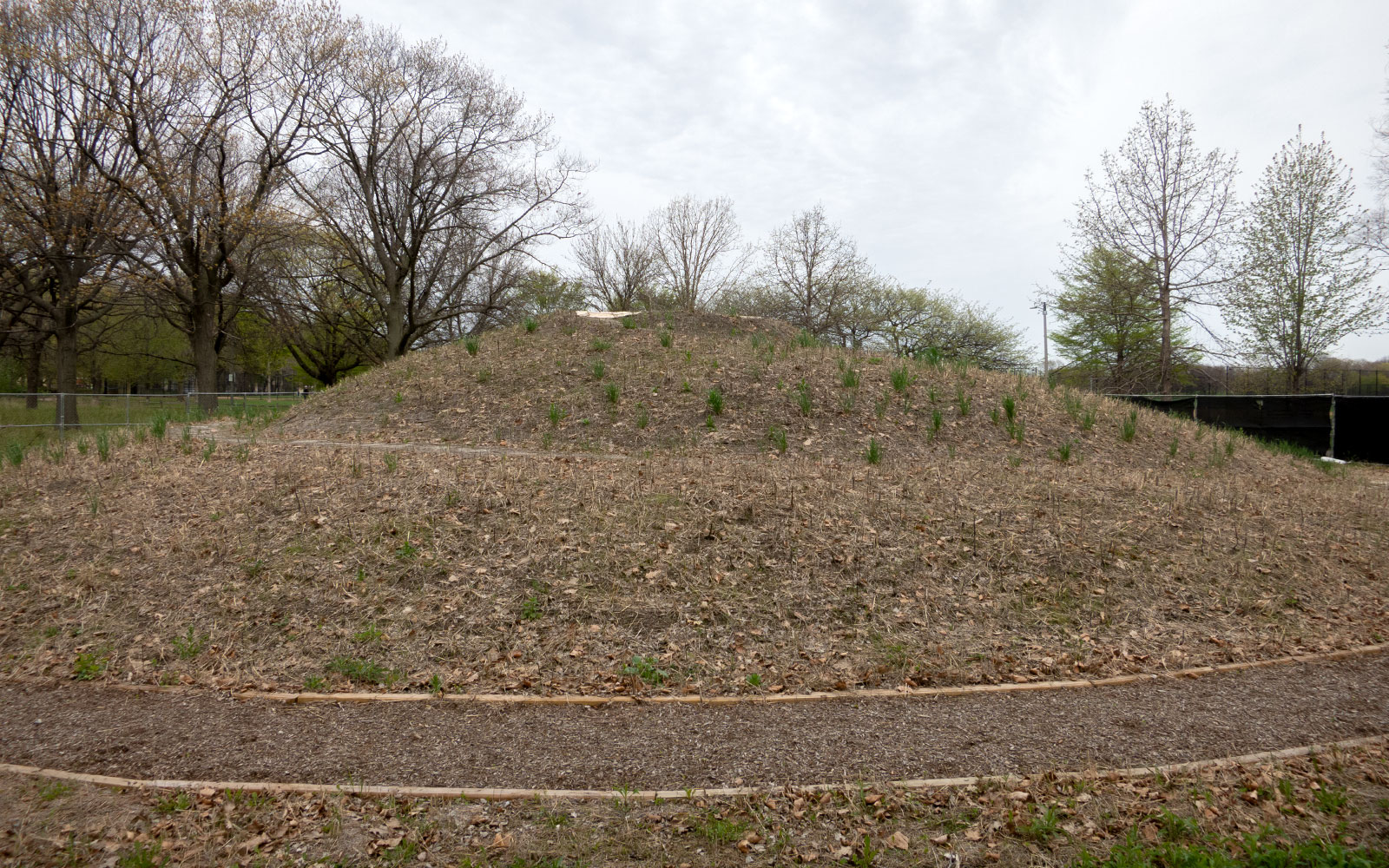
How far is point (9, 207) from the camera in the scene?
17234 mm

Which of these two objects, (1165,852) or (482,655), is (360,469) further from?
(1165,852)

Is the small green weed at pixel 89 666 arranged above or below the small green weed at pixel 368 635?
below

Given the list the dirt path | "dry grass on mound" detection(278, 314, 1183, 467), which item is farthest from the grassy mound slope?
the dirt path

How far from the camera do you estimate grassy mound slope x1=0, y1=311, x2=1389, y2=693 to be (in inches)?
190

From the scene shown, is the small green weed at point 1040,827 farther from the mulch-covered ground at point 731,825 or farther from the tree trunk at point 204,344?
the tree trunk at point 204,344

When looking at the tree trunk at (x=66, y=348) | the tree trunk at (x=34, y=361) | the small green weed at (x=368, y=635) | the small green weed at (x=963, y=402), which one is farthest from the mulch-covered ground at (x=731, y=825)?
the tree trunk at (x=34, y=361)

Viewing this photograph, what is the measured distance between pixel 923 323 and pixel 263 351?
3332cm

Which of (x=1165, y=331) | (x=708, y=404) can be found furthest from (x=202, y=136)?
(x=1165, y=331)

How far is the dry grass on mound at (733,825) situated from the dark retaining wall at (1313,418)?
1508cm

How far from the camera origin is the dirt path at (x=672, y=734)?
347 cm

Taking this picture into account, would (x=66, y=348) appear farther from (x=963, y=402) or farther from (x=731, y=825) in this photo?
(x=731, y=825)

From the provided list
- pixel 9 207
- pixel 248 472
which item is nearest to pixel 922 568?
pixel 248 472

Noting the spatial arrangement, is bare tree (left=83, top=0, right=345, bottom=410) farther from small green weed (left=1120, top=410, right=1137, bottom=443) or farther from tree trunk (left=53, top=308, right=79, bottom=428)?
small green weed (left=1120, top=410, right=1137, bottom=443)

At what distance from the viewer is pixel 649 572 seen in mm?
5785
